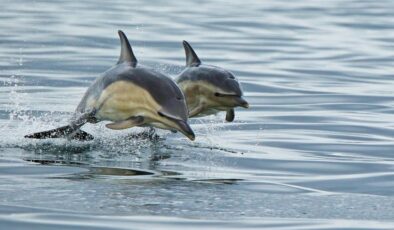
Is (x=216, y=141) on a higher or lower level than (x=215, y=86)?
lower

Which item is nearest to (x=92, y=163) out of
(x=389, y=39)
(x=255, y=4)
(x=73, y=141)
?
(x=73, y=141)

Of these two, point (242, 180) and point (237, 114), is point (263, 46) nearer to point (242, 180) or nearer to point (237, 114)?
point (237, 114)

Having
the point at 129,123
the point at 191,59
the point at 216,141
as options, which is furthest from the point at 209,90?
the point at 129,123

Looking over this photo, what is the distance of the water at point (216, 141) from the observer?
8188 mm

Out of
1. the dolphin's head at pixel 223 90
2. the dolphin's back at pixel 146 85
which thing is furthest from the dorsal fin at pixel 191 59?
the dolphin's back at pixel 146 85

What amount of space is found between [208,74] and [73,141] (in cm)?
123

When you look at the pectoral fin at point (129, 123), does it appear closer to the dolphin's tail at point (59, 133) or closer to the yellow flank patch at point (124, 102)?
the yellow flank patch at point (124, 102)

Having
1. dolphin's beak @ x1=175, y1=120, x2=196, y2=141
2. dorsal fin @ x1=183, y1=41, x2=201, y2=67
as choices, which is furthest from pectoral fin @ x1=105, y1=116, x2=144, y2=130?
dorsal fin @ x1=183, y1=41, x2=201, y2=67

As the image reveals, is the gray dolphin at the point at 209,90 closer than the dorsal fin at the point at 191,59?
Yes

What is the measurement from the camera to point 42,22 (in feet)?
77.6

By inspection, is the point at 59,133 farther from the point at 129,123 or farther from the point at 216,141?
the point at 216,141

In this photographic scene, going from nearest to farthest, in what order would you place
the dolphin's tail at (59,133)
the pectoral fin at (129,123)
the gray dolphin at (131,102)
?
the gray dolphin at (131,102)
the pectoral fin at (129,123)
the dolphin's tail at (59,133)

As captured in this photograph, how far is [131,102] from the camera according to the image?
9758 mm

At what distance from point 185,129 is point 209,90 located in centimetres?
132
